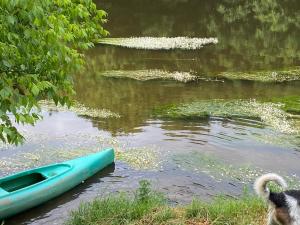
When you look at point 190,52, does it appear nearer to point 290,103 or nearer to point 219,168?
point 290,103

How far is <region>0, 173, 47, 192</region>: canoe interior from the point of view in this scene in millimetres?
12500

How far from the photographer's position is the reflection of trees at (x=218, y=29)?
28.2m

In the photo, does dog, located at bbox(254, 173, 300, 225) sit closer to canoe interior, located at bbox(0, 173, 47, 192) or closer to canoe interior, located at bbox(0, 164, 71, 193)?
canoe interior, located at bbox(0, 164, 71, 193)

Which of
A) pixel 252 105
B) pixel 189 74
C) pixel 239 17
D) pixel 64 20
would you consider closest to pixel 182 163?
pixel 252 105

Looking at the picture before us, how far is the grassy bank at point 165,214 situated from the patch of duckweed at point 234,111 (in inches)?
325

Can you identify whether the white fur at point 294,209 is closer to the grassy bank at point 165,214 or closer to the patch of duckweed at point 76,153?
the grassy bank at point 165,214

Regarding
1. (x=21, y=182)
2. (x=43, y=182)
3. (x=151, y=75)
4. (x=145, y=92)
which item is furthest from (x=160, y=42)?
(x=43, y=182)

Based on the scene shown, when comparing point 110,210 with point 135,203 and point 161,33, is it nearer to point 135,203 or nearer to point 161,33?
point 135,203

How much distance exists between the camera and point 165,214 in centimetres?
952

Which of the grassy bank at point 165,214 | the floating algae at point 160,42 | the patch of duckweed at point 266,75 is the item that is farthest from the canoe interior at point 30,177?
the floating algae at point 160,42

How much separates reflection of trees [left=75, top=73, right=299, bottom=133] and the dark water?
42 mm

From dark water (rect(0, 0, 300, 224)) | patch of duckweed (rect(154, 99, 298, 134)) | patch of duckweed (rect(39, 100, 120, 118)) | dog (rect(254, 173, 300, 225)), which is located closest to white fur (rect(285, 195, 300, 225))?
dog (rect(254, 173, 300, 225))

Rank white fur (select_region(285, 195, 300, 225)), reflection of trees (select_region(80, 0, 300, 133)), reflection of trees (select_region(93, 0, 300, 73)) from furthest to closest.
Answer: reflection of trees (select_region(93, 0, 300, 73)), reflection of trees (select_region(80, 0, 300, 133)), white fur (select_region(285, 195, 300, 225))

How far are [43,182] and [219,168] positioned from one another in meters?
5.11
